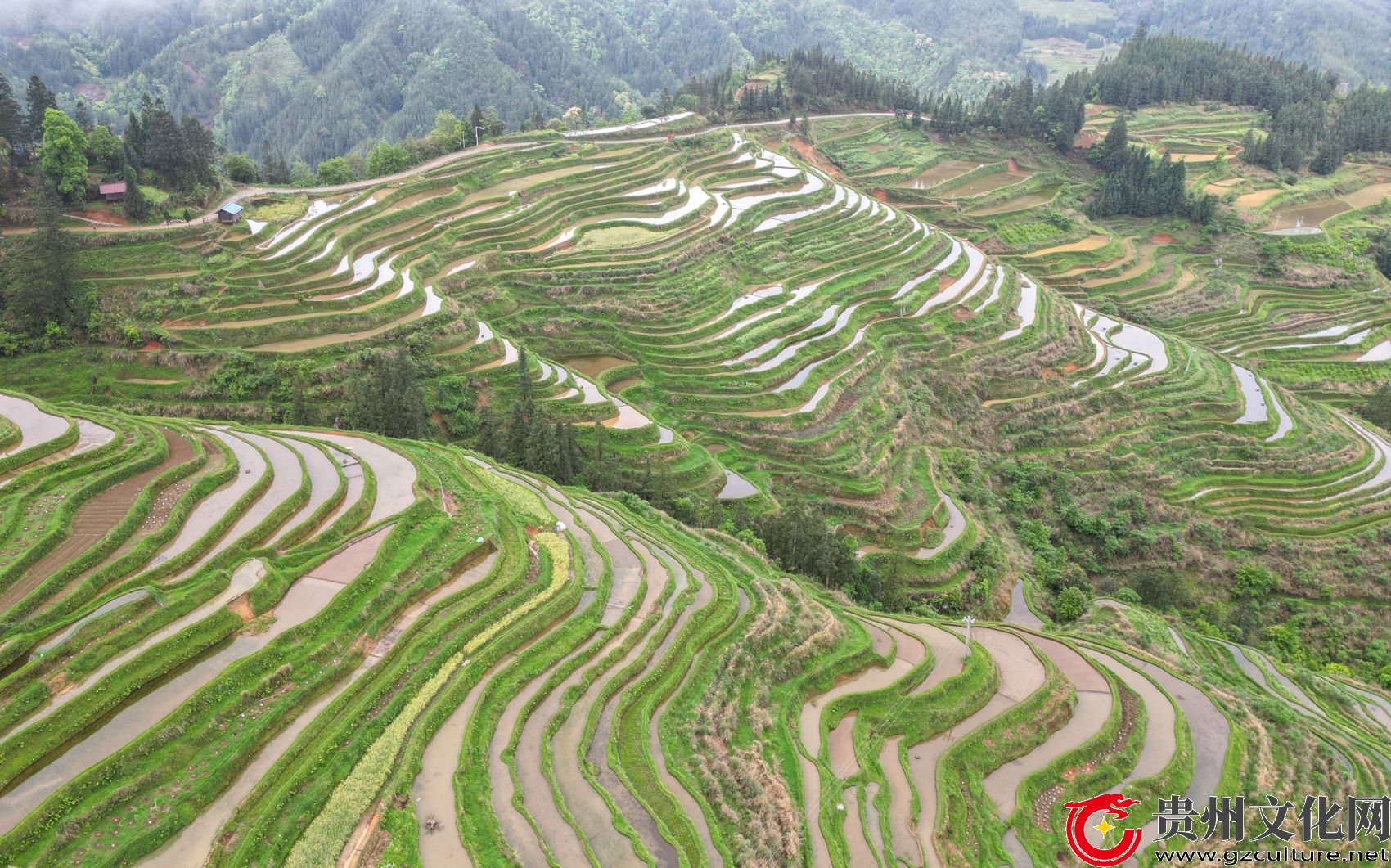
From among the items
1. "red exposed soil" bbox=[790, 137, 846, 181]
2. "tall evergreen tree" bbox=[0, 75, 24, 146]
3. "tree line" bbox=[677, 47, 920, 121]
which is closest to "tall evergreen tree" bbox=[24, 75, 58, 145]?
"tall evergreen tree" bbox=[0, 75, 24, 146]

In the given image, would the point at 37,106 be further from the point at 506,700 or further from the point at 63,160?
the point at 506,700

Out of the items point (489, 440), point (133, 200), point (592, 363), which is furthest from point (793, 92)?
point (489, 440)

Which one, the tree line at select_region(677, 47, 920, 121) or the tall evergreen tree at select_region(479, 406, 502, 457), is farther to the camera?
the tree line at select_region(677, 47, 920, 121)

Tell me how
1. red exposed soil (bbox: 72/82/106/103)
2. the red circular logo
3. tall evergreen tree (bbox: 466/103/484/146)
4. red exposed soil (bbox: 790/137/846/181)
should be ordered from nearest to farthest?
the red circular logo
tall evergreen tree (bbox: 466/103/484/146)
red exposed soil (bbox: 790/137/846/181)
red exposed soil (bbox: 72/82/106/103)

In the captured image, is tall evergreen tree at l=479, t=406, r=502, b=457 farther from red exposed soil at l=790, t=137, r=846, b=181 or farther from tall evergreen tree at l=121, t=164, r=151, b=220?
red exposed soil at l=790, t=137, r=846, b=181

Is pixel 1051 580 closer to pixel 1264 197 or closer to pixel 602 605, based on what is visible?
pixel 602 605

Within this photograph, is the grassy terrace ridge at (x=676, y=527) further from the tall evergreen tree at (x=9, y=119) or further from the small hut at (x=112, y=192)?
the tall evergreen tree at (x=9, y=119)

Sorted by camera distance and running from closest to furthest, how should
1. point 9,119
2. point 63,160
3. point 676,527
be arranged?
point 676,527, point 63,160, point 9,119
